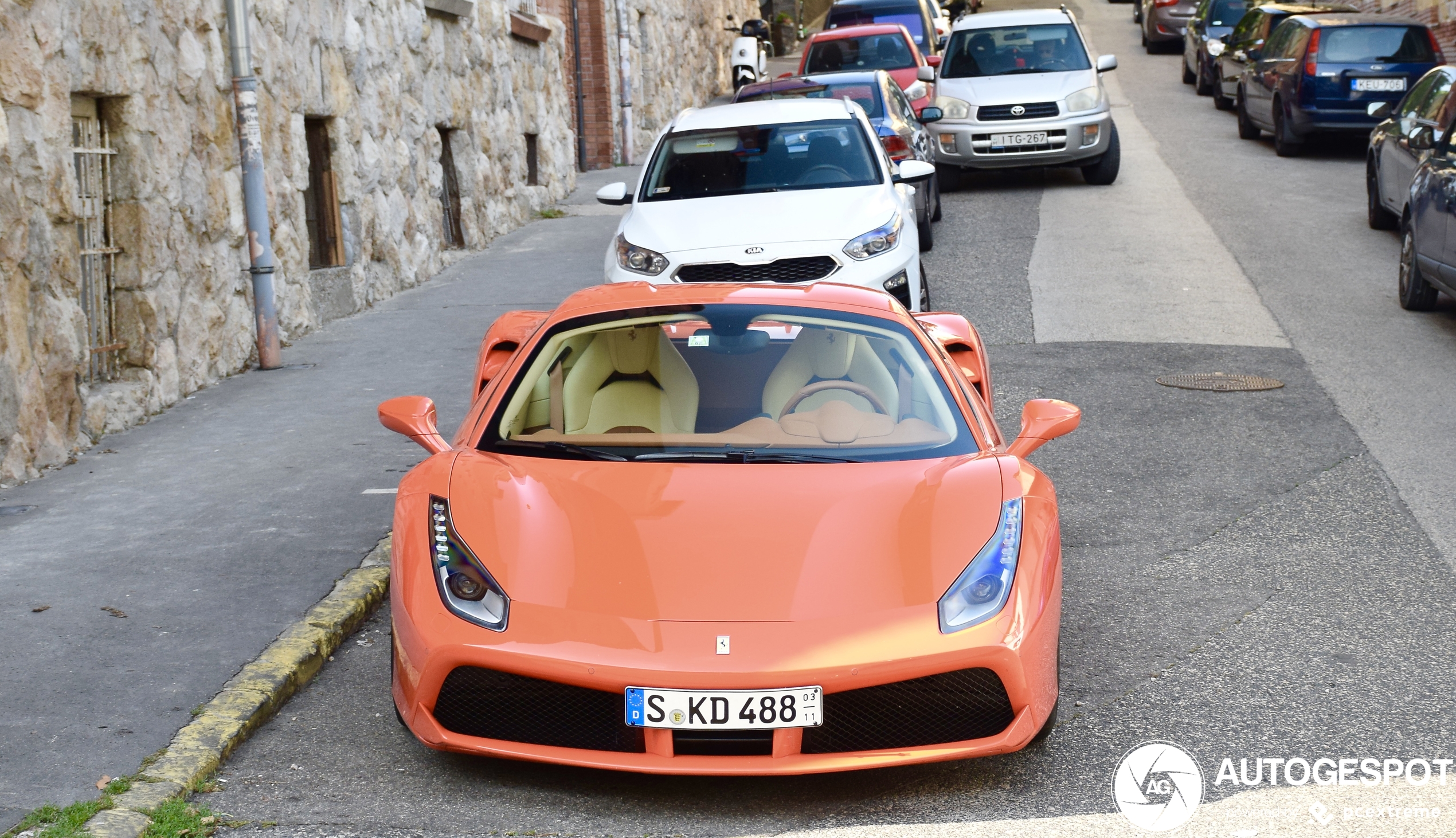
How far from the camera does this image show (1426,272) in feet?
34.8

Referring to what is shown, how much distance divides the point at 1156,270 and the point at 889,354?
8.47 m

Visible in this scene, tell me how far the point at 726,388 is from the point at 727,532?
40.8 inches

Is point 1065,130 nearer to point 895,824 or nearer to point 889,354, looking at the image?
point 889,354

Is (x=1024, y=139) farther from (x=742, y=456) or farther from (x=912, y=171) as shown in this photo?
(x=742, y=456)

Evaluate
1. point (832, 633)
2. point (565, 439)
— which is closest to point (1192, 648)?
point (832, 633)

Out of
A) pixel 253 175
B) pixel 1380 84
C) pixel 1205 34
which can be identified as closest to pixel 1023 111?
pixel 1380 84

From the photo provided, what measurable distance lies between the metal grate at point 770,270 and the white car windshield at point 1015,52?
890cm

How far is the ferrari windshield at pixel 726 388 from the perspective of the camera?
473 centimetres

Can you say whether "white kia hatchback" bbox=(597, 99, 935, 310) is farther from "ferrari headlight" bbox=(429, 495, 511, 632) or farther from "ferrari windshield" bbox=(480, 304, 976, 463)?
"ferrari headlight" bbox=(429, 495, 511, 632)

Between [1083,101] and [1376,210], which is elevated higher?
[1083,101]

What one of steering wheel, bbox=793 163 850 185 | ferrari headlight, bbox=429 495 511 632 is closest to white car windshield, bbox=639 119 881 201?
steering wheel, bbox=793 163 850 185

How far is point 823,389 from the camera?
4992 mm

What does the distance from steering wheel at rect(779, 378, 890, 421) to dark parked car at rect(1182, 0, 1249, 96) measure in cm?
2298

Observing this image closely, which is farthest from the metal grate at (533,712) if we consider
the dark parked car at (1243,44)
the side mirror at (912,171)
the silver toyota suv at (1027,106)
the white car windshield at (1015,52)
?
the dark parked car at (1243,44)
